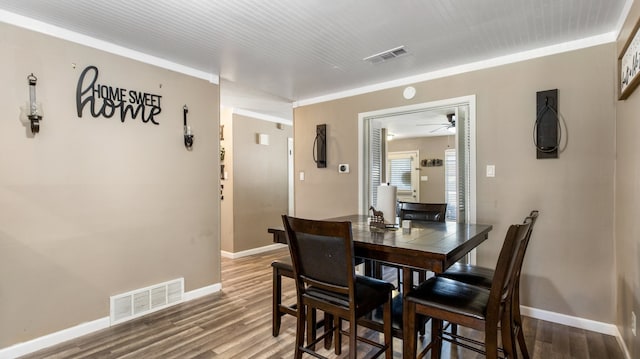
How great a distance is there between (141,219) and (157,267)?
0.47 m

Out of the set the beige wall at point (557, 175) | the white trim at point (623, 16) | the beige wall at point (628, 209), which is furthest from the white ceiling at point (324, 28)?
the beige wall at point (628, 209)

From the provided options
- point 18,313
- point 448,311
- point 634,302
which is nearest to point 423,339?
point 448,311

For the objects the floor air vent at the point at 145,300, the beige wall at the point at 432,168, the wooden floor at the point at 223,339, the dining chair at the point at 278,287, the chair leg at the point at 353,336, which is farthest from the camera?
the beige wall at the point at 432,168

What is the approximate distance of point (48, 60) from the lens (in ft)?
7.47

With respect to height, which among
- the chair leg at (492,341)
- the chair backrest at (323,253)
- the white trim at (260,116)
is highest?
the white trim at (260,116)

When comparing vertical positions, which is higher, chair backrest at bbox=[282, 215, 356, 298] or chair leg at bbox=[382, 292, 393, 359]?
chair backrest at bbox=[282, 215, 356, 298]

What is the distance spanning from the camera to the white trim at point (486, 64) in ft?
8.07

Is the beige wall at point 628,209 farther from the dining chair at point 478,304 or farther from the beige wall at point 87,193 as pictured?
the beige wall at point 87,193

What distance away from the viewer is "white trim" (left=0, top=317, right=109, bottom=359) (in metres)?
2.12

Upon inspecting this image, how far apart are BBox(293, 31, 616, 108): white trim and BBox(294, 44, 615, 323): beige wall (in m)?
0.04

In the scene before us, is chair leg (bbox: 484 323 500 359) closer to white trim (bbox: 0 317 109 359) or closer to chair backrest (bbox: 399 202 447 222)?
chair backrest (bbox: 399 202 447 222)

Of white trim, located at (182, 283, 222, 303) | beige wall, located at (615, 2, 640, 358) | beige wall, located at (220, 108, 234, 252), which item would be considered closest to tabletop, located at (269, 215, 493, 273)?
beige wall, located at (615, 2, 640, 358)

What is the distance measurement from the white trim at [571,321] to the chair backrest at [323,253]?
2.03m

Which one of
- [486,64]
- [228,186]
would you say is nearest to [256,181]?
[228,186]
